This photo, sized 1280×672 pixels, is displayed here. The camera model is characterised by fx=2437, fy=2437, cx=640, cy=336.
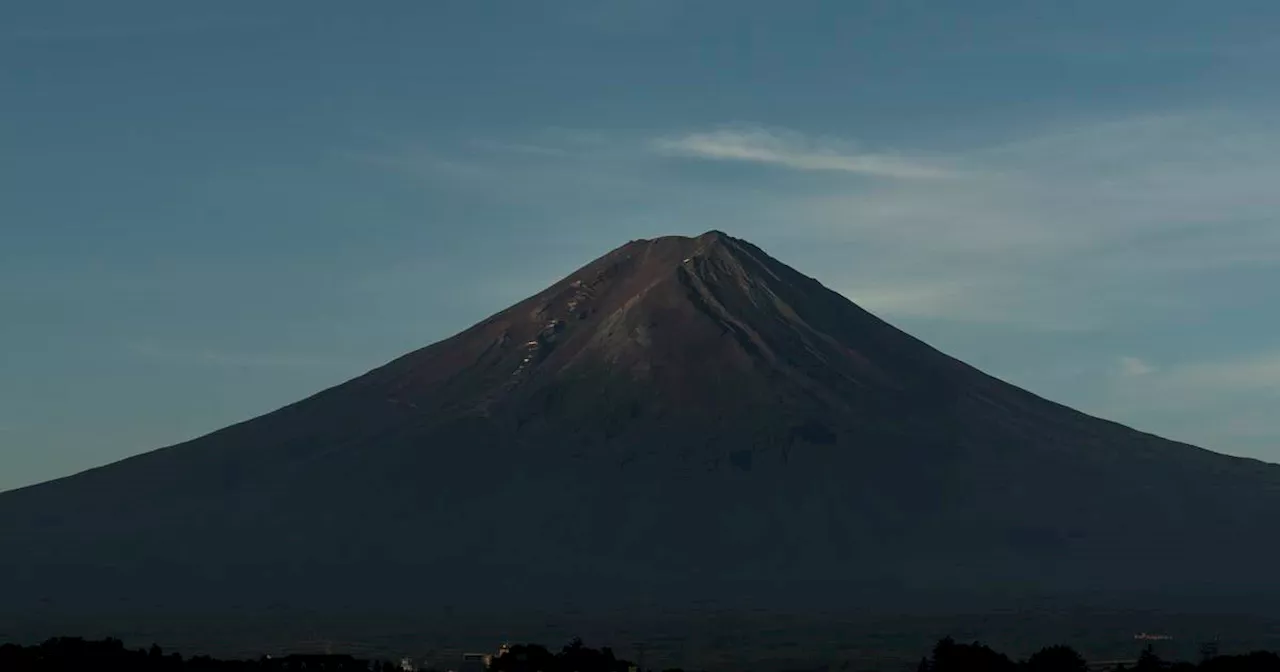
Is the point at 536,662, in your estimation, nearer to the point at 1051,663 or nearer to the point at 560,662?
the point at 560,662

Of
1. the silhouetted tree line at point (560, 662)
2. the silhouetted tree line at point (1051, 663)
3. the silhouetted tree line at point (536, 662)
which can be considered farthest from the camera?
the silhouetted tree line at point (560, 662)

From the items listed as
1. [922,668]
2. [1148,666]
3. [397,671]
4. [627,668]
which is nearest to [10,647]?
[397,671]

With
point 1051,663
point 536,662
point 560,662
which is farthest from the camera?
point 536,662

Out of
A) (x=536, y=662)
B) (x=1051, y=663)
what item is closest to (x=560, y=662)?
(x=536, y=662)

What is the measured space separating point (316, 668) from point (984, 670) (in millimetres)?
46285

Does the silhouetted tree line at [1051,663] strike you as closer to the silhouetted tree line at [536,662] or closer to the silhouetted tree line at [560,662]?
the silhouetted tree line at [536,662]

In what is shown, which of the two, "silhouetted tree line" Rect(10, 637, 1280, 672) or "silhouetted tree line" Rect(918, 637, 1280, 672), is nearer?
"silhouetted tree line" Rect(918, 637, 1280, 672)

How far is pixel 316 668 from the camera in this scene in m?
166

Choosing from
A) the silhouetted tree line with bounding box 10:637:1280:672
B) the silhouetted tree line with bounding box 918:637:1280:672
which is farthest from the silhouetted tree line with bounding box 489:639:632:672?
the silhouetted tree line with bounding box 918:637:1280:672

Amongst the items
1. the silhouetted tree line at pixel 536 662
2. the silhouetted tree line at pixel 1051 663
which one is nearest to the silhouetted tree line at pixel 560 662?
the silhouetted tree line at pixel 536 662

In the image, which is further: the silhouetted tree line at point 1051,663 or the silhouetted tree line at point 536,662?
the silhouetted tree line at point 536,662

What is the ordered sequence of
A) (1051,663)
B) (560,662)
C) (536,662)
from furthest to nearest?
(536,662), (560,662), (1051,663)

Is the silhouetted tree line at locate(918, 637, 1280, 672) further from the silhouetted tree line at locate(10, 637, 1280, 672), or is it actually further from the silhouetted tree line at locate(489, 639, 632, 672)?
the silhouetted tree line at locate(489, 639, 632, 672)

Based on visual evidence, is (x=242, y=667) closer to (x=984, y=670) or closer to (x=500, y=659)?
(x=500, y=659)
